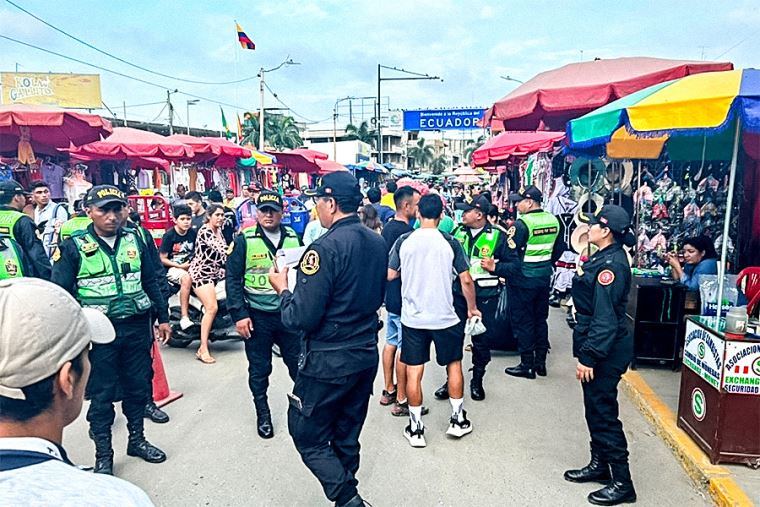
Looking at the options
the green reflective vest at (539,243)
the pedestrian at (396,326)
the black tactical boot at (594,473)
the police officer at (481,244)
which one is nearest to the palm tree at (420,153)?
the green reflective vest at (539,243)

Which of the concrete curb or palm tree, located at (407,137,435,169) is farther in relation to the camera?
palm tree, located at (407,137,435,169)

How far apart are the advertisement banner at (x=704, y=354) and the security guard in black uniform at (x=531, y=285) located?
1683 millimetres

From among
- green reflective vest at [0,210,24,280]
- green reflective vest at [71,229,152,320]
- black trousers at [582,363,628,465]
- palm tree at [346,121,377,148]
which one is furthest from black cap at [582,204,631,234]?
palm tree at [346,121,377,148]

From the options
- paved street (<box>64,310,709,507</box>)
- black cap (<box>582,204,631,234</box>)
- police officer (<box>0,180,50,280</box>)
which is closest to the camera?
→ black cap (<box>582,204,631,234</box>)

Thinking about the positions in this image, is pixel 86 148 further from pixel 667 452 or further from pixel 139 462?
pixel 667 452

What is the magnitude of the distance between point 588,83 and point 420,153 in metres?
73.0

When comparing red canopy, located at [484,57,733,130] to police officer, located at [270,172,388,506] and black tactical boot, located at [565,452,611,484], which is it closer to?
police officer, located at [270,172,388,506]

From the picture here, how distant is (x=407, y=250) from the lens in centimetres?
414

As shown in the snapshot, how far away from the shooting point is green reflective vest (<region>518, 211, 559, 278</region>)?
5.61 metres

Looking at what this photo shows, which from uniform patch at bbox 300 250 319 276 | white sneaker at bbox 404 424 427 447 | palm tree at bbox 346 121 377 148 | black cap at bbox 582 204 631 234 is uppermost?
palm tree at bbox 346 121 377 148

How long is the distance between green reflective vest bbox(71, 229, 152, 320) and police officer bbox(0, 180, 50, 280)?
127 centimetres

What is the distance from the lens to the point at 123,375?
12.4 feet

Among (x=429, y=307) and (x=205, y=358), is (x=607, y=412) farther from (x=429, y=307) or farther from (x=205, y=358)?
(x=205, y=358)

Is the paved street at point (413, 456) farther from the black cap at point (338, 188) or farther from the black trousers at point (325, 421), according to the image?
the black cap at point (338, 188)
